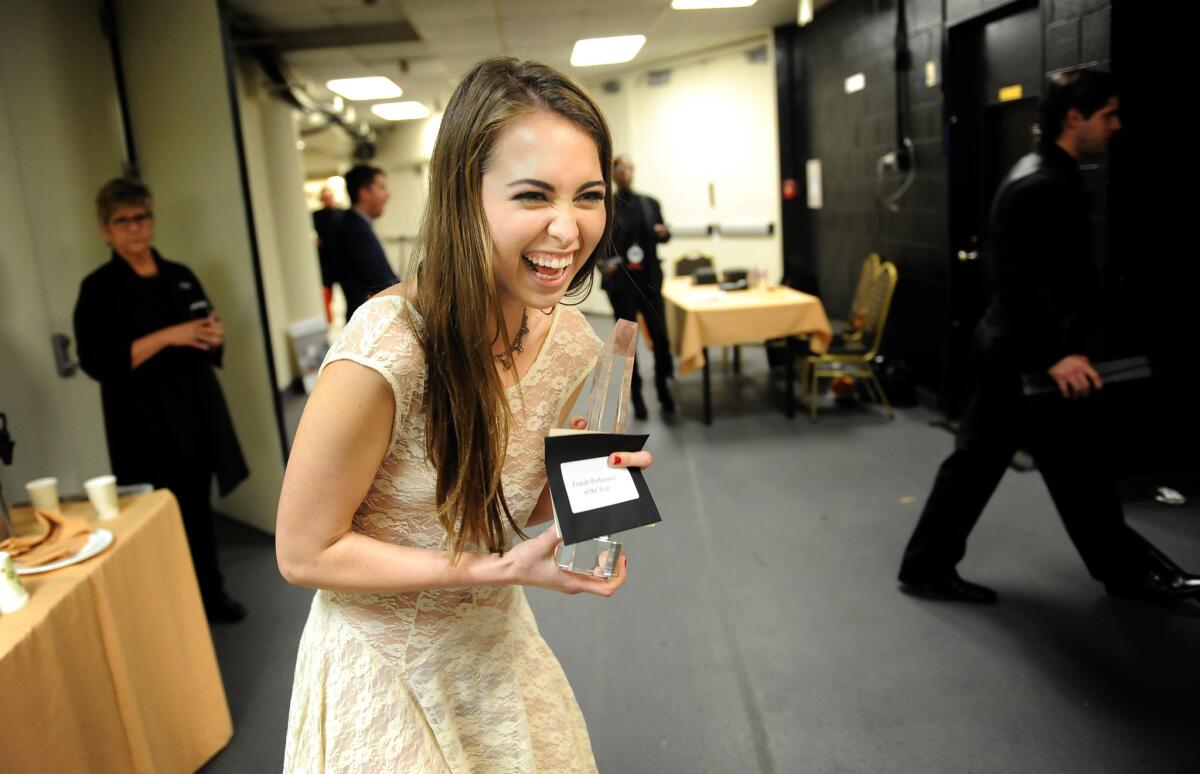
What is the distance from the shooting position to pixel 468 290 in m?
0.89

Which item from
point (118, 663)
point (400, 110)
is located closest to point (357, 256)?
point (118, 663)

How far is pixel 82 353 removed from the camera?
2.88 meters

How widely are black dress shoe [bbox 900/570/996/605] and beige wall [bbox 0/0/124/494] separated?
2867mm

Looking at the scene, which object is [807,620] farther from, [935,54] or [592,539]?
[935,54]

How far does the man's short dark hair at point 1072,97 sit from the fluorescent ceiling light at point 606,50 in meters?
5.02

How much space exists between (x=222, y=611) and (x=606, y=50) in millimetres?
6281

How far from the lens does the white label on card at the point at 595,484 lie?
2.92 feet

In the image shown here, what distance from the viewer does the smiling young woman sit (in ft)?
2.90

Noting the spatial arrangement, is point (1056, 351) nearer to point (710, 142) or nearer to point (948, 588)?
point (948, 588)

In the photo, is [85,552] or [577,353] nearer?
[577,353]

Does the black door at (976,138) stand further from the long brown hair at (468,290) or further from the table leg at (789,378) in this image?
the long brown hair at (468,290)

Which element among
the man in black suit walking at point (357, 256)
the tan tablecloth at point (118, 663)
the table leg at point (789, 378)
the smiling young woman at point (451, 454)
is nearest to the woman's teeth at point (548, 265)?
the smiling young woman at point (451, 454)

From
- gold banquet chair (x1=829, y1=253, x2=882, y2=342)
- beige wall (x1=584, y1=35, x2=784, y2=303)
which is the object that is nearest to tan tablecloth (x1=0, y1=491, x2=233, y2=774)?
gold banquet chair (x1=829, y1=253, x2=882, y2=342)

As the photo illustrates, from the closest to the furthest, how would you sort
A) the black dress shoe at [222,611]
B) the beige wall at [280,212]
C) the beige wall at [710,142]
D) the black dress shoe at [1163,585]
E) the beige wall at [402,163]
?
the black dress shoe at [1163,585], the black dress shoe at [222,611], the beige wall at [280,212], the beige wall at [710,142], the beige wall at [402,163]
